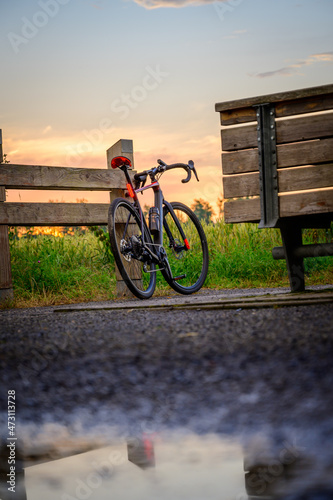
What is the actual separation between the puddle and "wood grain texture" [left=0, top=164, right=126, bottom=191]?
5.04 metres

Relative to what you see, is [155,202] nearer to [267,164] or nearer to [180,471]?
[267,164]

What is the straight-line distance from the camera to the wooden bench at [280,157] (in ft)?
14.6

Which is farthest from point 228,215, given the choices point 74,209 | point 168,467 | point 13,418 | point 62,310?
point 168,467

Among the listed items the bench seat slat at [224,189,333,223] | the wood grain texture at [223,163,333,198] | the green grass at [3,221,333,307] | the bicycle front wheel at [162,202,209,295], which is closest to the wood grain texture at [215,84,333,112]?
the wood grain texture at [223,163,333,198]

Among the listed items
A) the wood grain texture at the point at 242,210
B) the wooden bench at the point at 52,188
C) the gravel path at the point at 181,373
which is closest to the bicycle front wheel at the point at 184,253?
the wooden bench at the point at 52,188

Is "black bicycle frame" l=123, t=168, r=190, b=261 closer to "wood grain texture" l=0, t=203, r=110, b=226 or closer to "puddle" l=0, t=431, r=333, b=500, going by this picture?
"wood grain texture" l=0, t=203, r=110, b=226

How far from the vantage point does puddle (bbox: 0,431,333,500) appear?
1.36 meters

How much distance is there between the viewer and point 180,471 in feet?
4.89

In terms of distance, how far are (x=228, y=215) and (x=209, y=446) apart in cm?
324

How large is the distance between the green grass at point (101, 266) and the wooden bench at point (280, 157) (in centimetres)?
231

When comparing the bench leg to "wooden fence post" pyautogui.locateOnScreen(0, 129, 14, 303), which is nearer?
the bench leg

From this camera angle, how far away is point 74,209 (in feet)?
22.0

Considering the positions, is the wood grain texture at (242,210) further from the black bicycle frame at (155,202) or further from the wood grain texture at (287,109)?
the black bicycle frame at (155,202)

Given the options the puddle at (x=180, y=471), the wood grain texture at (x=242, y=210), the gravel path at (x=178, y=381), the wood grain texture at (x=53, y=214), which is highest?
the wood grain texture at (x=53, y=214)
